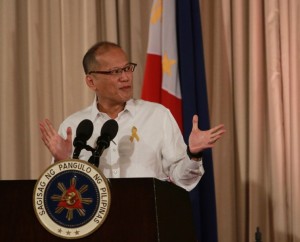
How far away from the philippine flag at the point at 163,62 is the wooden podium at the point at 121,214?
1915mm

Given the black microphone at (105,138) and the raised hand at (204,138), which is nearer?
the black microphone at (105,138)

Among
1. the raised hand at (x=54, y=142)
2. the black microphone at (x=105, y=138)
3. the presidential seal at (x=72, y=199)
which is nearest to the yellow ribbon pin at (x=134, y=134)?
the raised hand at (x=54, y=142)

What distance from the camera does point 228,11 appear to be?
15.0ft

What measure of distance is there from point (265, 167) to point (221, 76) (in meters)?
0.69

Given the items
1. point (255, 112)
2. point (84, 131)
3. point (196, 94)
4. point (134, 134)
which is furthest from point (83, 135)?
point (255, 112)

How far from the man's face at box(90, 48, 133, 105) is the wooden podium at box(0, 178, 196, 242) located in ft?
3.44

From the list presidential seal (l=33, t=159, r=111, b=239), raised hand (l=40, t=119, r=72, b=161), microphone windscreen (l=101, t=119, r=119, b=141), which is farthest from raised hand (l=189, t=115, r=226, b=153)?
presidential seal (l=33, t=159, r=111, b=239)

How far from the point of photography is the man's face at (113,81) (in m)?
3.29

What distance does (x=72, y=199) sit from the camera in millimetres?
2211

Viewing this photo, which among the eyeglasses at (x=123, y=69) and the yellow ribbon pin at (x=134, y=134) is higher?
the eyeglasses at (x=123, y=69)

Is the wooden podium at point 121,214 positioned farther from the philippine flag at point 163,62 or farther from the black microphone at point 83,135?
the philippine flag at point 163,62

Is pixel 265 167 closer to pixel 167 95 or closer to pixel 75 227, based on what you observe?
pixel 167 95

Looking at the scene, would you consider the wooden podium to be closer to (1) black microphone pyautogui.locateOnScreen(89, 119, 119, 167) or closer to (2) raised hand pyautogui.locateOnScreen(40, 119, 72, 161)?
(1) black microphone pyautogui.locateOnScreen(89, 119, 119, 167)

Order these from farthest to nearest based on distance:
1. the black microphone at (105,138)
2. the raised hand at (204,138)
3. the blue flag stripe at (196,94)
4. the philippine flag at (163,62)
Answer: the philippine flag at (163,62), the blue flag stripe at (196,94), the raised hand at (204,138), the black microphone at (105,138)
